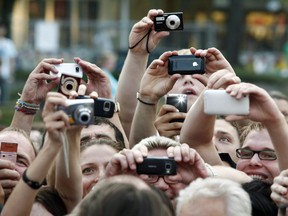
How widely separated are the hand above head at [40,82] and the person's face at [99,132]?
1.11 ft

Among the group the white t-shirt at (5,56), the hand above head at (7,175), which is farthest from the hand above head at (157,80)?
the white t-shirt at (5,56)

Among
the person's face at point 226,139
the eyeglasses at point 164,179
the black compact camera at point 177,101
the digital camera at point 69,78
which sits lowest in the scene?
the person's face at point 226,139

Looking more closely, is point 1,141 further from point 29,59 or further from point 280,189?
point 29,59

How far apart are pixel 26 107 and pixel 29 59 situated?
23.8 m

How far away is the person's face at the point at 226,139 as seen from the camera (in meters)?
7.40

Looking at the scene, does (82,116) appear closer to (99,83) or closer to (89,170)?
(89,170)

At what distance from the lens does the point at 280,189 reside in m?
5.54

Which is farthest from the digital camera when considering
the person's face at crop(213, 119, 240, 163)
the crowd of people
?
the person's face at crop(213, 119, 240, 163)

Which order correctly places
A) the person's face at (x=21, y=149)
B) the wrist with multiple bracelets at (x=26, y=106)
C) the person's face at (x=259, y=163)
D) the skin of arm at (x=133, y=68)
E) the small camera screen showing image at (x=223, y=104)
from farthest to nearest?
1. the skin of arm at (x=133, y=68)
2. the wrist with multiple bracelets at (x=26, y=106)
3. the person's face at (x=259, y=163)
4. the person's face at (x=21, y=149)
5. the small camera screen showing image at (x=223, y=104)

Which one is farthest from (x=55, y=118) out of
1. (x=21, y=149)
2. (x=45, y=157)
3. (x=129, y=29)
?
(x=129, y=29)

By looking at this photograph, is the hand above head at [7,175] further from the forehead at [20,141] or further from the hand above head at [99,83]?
the hand above head at [99,83]

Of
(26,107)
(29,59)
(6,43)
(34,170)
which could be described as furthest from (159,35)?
(29,59)

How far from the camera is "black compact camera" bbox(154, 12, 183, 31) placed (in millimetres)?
6840

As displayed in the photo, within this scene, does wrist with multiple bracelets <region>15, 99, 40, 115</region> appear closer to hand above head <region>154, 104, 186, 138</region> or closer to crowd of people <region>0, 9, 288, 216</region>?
crowd of people <region>0, 9, 288, 216</region>
